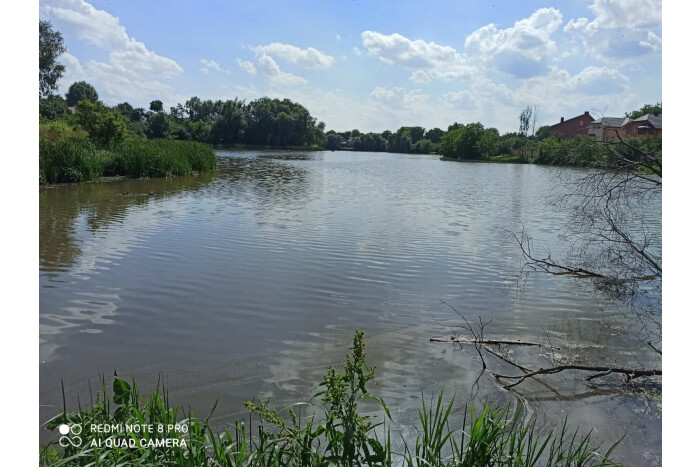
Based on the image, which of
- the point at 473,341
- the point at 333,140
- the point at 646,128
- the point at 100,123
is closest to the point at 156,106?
the point at 333,140

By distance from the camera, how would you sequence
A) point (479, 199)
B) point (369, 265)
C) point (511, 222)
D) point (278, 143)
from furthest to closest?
point (278, 143), point (479, 199), point (511, 222), point (369, 265)

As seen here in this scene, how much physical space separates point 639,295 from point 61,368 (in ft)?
24.5

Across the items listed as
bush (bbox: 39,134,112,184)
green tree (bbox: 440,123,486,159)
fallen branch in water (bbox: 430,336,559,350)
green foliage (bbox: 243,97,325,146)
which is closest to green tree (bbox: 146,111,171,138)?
green foliage (bbox: 243,97,325,146)

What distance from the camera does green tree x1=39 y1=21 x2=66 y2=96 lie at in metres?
41.6

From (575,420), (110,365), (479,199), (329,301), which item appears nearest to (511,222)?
(479,199)

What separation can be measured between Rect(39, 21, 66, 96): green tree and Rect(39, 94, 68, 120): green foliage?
102 cm

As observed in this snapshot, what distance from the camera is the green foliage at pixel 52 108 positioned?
134 feet

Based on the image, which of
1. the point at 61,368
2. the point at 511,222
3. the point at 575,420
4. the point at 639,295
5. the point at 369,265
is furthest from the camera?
the point at 511,222

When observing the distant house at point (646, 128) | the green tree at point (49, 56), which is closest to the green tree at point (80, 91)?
the green tree at point (49, 56)

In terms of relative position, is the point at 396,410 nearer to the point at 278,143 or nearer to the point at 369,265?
the point at 369,265

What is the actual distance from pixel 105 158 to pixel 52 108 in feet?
72.2

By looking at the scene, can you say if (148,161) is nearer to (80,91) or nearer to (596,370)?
(596,370)

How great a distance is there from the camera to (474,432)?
2.93 meters

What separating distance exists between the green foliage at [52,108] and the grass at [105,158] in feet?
38.5
